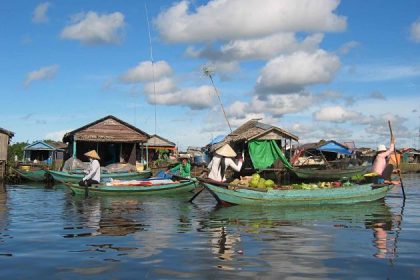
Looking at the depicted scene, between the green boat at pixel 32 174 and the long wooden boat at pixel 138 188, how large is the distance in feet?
34.4

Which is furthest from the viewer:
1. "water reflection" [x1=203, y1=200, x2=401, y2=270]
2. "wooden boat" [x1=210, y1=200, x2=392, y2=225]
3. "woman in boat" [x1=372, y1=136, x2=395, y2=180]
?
"woman in boat" [x1=372, y1=136, x2=395, y2=180]

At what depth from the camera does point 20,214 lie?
1062 cm

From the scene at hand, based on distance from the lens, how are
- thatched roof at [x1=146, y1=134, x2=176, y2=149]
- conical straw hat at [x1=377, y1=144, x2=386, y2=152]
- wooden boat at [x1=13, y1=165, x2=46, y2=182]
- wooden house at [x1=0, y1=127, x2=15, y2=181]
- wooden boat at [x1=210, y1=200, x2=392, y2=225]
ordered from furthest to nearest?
thatched roof at [x1=146, y1=134, x2=176, y2=149] → wooden house at [x1=0, y1=127, x2=15, y2=181] → wooden boat at [x1=13, y1=165, x2=46, y2=182] → conical straw hat at [x1=377, y1=144, x2=386, y2=152] → wooden boat at [x1=210, y1=200, x2=392, y2=225]

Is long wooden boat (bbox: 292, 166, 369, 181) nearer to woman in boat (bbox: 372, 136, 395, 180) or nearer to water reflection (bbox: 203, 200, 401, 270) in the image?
woman in boat (bbox: 372, 136, 395, 180)

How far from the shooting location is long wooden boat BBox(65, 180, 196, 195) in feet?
49.4

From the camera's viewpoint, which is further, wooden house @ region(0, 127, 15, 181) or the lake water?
wooden house @ region(0, 127, 15, 181)

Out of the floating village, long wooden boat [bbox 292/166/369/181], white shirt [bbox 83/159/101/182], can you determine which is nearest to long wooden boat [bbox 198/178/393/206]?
the floating village

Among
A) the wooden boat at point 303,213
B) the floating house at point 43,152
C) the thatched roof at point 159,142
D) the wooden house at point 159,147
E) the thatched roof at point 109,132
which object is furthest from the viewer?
the thatched roof at point 159,142

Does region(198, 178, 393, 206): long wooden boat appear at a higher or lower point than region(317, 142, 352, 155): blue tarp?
lower

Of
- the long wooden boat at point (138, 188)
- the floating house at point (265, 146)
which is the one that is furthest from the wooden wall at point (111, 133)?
the long wooden boat at point (138, 188)

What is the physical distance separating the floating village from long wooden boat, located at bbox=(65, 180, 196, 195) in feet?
0.10

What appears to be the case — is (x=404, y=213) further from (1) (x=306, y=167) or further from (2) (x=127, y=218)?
(1) (x=306, y=167)

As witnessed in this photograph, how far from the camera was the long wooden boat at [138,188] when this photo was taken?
15.1 meters

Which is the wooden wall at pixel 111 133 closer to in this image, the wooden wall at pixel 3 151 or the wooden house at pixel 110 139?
the wooden house at pixel 110 139
